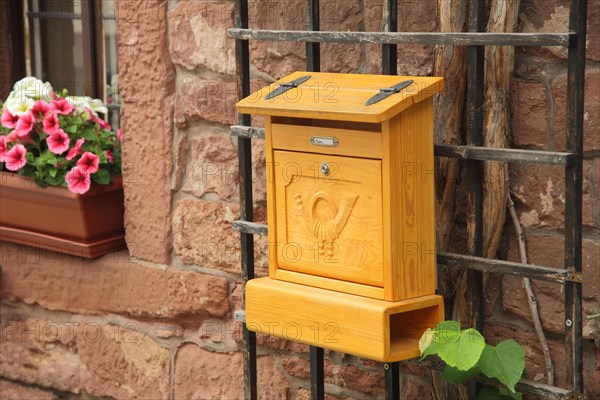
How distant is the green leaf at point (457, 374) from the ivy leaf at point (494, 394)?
9 cm

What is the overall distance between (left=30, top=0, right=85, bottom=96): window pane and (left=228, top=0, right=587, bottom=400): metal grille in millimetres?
1153

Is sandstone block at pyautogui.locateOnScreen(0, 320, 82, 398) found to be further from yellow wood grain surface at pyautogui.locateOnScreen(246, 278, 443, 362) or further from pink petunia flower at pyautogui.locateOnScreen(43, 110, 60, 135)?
yellow wood grain surface at pyautogui.locateOnScreen(246, 278, 443, 362)

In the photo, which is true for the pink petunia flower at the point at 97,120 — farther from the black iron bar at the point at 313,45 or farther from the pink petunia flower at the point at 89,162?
the black iron bar at the point at 313,45

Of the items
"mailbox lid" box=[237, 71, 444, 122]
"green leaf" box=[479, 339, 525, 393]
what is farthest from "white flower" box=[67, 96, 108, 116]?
"green leaf" box=[479, 339, 525, 393]

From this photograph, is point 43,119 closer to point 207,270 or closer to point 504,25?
point 207,270

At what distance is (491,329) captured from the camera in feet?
8.25

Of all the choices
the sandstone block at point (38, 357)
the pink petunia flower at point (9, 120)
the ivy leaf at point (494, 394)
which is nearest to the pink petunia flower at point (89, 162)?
the pink petunia flower at point (9, 120)

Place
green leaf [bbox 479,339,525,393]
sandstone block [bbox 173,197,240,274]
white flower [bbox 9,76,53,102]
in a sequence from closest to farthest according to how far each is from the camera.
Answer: green leaf [bbox 479,339,525,393] → sandstone block [bbox 173,197,240,274] → white flower [bbox 9,76,53,102]

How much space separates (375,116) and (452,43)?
25cm

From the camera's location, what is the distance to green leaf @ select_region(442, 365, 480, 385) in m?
2.32

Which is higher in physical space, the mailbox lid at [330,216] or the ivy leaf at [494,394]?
the mailbox lid at [330,216]

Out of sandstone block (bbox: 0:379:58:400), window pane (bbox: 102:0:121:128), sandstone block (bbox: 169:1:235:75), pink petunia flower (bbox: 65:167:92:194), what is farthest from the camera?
sandstone block (bbox: 0:379:58:400)

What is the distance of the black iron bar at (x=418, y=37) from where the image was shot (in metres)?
2.12

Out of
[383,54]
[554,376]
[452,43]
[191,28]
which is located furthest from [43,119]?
[554,376]
